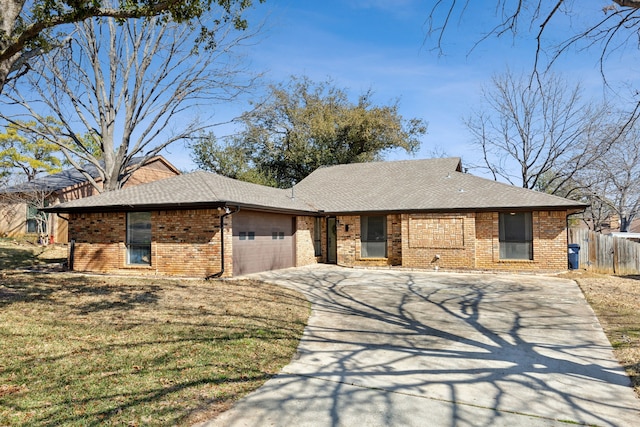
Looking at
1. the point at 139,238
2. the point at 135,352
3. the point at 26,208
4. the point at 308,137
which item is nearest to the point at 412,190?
the point at 139,238

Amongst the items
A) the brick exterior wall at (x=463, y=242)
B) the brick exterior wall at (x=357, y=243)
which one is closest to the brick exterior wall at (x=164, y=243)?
the brick exterior wall at (x=357, y=243)

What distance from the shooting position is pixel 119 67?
61.9 feet

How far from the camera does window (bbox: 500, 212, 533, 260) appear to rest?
48.3 ft

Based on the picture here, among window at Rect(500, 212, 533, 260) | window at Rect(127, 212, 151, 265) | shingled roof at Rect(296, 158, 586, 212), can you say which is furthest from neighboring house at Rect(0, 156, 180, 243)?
window at Rect(500, 212, 533, 260)

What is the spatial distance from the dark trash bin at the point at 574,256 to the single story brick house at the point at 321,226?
84 centimetres

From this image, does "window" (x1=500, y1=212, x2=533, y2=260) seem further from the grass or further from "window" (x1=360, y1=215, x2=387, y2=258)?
the grass

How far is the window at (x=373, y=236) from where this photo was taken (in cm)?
1664

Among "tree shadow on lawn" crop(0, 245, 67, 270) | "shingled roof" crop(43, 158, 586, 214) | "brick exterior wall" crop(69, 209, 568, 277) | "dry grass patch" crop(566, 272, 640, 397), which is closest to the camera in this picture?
"dry grass patch" crop(566, 272, 640, 397)

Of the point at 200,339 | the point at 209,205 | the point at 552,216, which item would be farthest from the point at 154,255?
the point at 552,216

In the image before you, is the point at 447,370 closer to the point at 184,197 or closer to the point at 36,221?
the point at 184,197

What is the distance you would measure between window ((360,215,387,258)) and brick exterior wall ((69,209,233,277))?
256 inches

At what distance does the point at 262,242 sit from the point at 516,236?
9.53 m

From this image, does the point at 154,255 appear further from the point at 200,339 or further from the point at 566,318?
the point at 566,318

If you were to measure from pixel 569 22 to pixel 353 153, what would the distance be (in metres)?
26.3
